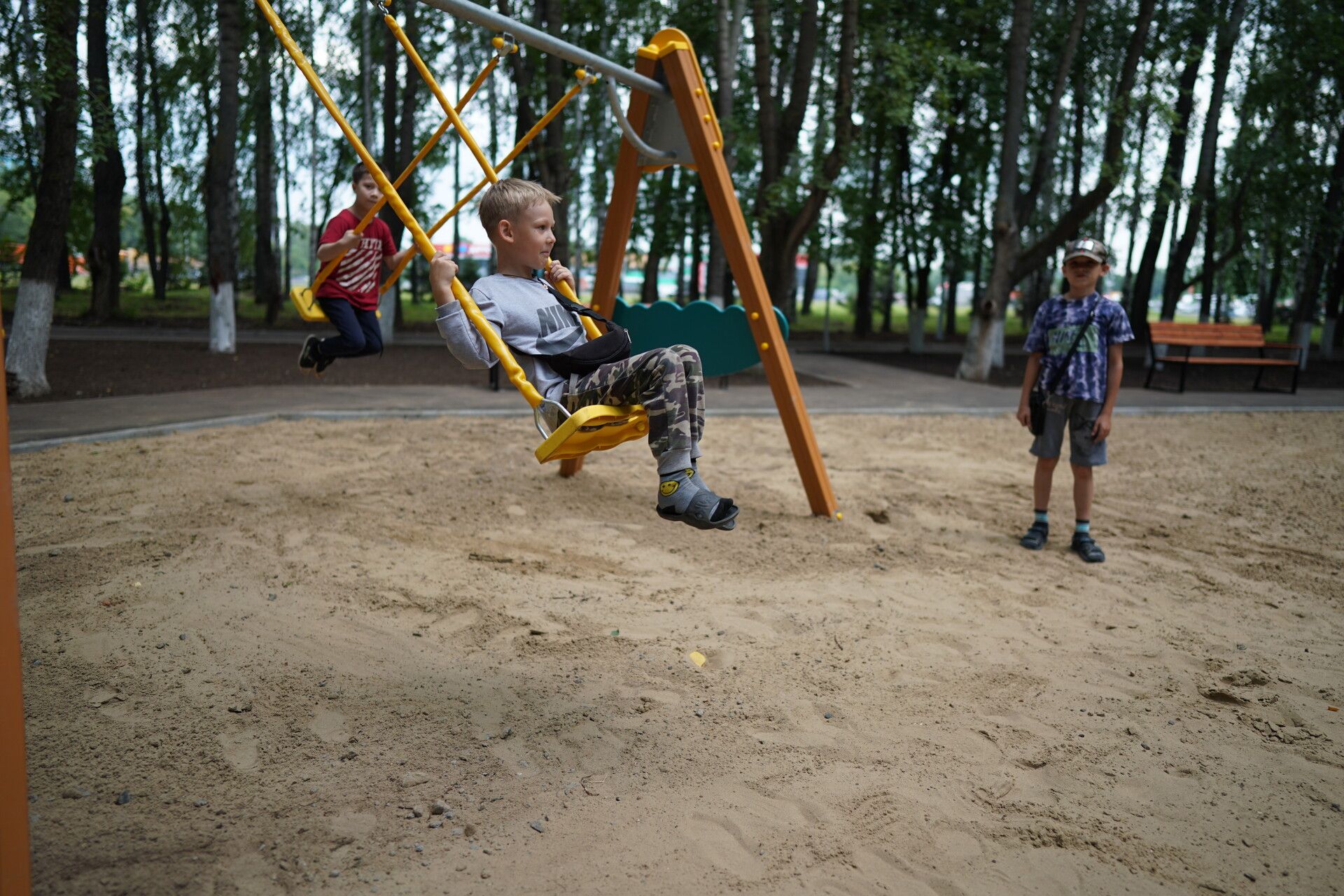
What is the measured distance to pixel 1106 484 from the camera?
700 cm

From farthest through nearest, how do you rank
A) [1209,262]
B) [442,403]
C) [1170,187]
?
[1209,262] → [1170,187] → [442,403]

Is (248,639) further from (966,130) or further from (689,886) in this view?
(966,130)

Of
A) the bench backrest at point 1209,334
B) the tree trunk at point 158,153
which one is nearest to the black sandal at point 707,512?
the bench backrest at point 1209,334

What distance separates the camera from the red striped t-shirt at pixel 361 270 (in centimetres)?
523

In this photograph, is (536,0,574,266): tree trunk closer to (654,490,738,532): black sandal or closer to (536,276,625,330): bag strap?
(536,276,625,330): bag strap

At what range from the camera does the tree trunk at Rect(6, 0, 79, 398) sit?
8070 mm

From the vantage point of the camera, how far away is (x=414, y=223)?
3.22 m

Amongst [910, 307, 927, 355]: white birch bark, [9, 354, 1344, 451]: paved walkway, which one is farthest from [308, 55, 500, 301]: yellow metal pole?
[910, 307, 927, 355]: white birch bark

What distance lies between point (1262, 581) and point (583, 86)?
399 centimetres

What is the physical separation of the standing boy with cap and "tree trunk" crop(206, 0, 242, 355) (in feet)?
32.7

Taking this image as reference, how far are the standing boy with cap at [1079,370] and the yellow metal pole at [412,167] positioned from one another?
9.70 feet

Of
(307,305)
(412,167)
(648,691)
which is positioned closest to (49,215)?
(307,305)

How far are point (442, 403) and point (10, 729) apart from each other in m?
7.38

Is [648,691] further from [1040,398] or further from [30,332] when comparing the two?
[30,332]
